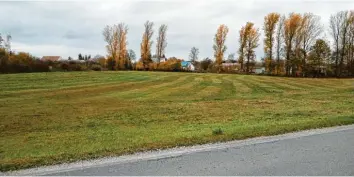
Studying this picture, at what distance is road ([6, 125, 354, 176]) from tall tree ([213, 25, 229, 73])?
Result: 55482mm

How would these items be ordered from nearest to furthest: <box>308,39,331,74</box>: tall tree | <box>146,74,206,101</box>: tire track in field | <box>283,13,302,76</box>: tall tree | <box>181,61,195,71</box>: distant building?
<box>146,74,206,101</box>: tire track in field, <box>308,39,331,74</box>: tall tree, <box>283,13,302,76</box>: tall tree, <box>181,61,195,71</box>: distant building

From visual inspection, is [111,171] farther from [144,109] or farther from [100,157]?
[144,109]

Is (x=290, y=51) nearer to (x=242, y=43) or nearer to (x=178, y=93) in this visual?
(x=242, y=43)

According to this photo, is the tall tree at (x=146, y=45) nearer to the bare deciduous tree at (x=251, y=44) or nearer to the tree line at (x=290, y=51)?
the tree line at (x=290, y=51)

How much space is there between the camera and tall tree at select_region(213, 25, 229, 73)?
61125mm

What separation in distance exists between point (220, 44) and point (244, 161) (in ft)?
191

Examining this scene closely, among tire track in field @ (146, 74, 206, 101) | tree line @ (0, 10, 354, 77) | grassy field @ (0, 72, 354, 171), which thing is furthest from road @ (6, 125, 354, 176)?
tree line @ (0, 10, 354, 77)

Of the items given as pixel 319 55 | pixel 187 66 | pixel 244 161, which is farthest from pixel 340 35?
pixel 244 161

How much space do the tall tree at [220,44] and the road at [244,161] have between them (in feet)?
182

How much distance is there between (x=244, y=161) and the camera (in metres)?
5.14

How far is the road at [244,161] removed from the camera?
4.63 metres

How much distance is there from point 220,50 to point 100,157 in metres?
57.8


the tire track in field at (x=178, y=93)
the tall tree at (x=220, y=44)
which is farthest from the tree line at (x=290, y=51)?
the tire track in field at (x=178, y=93)

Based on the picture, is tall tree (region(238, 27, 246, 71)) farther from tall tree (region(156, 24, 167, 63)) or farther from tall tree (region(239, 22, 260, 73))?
tall tree (region(156, 24, 167, 63))
